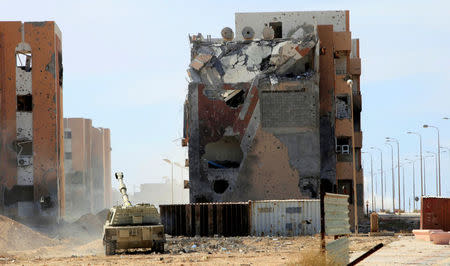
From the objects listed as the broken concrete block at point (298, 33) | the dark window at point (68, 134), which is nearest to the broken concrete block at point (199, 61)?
the broken concrete block at point (298, 33)

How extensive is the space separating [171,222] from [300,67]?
21196 mm

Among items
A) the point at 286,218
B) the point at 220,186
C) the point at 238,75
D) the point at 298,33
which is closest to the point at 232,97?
the point at 238,75

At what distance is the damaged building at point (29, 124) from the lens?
6009 cm

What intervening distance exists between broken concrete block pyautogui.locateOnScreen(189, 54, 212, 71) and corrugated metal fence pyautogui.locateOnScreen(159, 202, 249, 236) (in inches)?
684

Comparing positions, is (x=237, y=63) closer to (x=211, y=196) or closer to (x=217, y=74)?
(x=217, y=74)

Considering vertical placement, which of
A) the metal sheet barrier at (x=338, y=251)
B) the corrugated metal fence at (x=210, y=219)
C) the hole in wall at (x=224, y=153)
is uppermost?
the hole in wall at (x=224, y=153)

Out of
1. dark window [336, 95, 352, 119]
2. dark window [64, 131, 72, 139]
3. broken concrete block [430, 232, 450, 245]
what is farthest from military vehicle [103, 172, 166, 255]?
dark window [64, 131, 72, 139]

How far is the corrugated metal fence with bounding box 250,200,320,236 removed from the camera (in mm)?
45312

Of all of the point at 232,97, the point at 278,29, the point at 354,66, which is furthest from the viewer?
the point at 278,29

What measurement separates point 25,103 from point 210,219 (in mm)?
22941

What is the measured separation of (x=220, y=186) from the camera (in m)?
60.0

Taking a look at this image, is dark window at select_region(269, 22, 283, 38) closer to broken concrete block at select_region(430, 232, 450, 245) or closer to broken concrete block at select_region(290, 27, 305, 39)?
broken concrete block at select_region(290, 27, 305, 39)

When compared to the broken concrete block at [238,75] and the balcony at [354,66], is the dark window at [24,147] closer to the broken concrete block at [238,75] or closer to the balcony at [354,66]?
the broken concrete block at [238,75]

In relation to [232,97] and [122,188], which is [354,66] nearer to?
[232,97]
